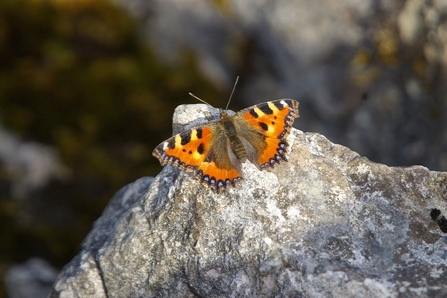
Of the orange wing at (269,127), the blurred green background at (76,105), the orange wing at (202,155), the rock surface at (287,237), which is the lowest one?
the rock surface at (287,237)

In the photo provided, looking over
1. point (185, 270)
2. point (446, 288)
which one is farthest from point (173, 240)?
point (446, 288)

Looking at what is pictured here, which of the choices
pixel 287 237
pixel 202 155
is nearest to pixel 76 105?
pixel 202 155

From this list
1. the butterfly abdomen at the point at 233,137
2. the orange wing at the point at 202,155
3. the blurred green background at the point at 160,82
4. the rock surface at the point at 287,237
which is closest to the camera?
the rock surface at the point at 287,237

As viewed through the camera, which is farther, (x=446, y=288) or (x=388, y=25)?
(x=388, y=25)

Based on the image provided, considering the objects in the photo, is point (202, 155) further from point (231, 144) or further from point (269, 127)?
point (269, 127)

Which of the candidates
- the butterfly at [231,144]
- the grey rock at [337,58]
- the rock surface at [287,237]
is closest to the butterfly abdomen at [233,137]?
the butterfly at [231,144]

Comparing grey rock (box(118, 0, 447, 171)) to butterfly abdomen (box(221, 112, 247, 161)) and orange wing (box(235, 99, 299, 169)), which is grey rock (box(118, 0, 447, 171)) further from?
butterfly abdomen (box(221, 112, 247, 161))

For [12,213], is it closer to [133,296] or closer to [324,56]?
[133,296]

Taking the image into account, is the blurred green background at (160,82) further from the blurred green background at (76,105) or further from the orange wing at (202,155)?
the orange wing at (202,155)
